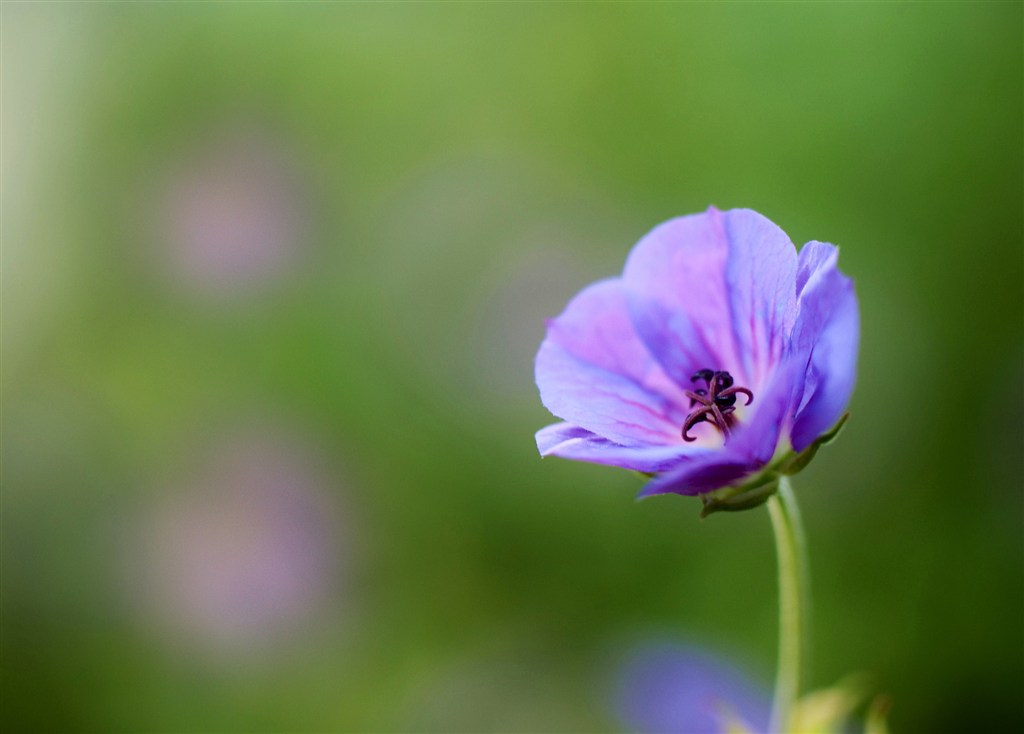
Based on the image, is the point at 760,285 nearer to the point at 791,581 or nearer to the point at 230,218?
the point at 791,581

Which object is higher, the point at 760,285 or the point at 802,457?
the point at 760,285

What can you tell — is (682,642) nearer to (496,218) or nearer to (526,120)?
(496,218)

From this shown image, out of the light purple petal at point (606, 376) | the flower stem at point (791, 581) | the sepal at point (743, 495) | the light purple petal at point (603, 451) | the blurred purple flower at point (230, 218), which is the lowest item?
the flower stem at point (791, 581)

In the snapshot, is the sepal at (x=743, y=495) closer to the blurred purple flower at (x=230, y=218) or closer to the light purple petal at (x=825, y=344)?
the light purple petal at (x=825, y=344)

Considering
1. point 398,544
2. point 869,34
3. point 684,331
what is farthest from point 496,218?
point 684,331

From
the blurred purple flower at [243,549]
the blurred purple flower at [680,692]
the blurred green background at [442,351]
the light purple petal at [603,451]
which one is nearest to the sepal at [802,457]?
the light purple petal at [603,451]

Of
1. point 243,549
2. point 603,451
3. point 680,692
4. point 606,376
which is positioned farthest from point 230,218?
point 603,451

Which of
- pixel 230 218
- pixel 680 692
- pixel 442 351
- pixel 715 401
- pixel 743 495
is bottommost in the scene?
pixel 680 692

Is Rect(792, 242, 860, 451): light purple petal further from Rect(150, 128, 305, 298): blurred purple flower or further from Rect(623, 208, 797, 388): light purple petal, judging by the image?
Rect(150, 128, 305, 298): blurred purple flower
